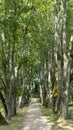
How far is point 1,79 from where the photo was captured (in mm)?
24734

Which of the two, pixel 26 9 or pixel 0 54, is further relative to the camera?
pixel 0 54

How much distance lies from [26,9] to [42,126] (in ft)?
27.8

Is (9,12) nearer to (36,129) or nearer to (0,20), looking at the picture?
(0,20)

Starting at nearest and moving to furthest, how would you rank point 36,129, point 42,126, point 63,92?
point 36,129 → point 42,126 → point 63,92

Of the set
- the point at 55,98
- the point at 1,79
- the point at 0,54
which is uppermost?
the point at 0,54

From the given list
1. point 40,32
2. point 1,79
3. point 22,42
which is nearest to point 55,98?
point 1,79

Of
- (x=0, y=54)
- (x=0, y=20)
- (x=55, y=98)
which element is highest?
(x=0, y=20)

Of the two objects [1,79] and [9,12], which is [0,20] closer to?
[9,12]

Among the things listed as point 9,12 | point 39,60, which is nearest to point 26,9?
point 9,12

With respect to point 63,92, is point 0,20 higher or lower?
higher

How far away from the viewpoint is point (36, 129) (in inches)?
663

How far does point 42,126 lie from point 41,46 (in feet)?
59.5

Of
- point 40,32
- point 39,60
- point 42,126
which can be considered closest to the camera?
point 42,126

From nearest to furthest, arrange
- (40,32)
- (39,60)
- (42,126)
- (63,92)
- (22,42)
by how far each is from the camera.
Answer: (42,126) → (63,92) → (22,42) → (40,32) → (39,60)
